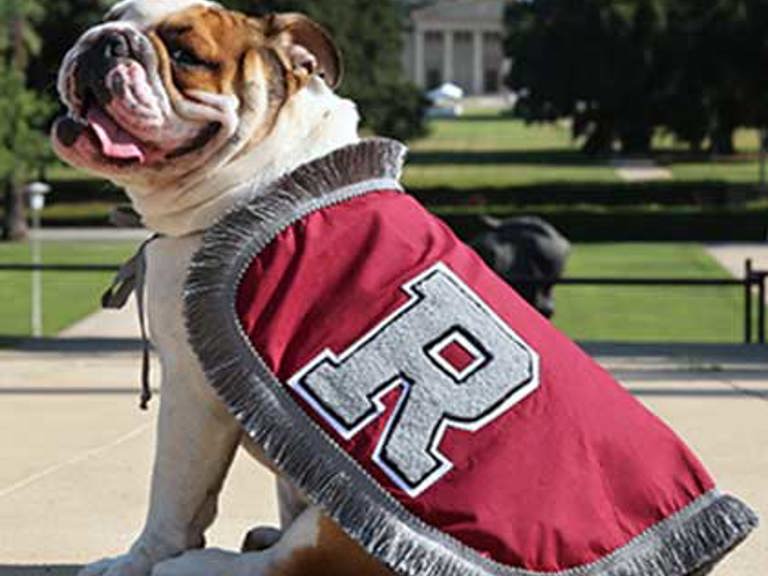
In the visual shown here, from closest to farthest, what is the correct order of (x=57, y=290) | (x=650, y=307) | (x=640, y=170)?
(x=650, y=307) < (x=57, y=290) < (x=640, y=170)

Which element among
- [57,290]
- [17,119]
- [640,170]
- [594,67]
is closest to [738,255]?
[17,119]

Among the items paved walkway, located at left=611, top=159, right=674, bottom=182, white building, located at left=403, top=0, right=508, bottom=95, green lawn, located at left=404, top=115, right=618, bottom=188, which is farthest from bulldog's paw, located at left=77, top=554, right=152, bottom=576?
white building, located at left=403, top=0, right=508, bottom=95

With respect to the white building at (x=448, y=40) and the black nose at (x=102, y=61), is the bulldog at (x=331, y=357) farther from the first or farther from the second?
the white building at (x=448, y=40)

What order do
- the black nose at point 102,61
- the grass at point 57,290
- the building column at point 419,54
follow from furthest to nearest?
1. the building column at point 419,54
2. the grass at point 57,290
3. the black nose at point 102,61

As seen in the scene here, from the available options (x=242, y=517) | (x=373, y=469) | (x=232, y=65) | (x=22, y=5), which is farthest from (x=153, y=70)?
(x=22, y=5)

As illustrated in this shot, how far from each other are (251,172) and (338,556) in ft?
3.15

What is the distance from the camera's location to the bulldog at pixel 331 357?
4723 mm

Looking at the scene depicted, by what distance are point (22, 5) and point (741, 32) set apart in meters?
20.9

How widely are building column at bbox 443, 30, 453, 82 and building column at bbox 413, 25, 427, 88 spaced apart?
2.58 m

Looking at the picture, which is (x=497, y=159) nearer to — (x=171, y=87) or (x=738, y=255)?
(x=738, y=255)

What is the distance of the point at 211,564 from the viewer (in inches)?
200

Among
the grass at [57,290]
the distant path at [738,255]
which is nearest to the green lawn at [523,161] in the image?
the distant path at [738,255]

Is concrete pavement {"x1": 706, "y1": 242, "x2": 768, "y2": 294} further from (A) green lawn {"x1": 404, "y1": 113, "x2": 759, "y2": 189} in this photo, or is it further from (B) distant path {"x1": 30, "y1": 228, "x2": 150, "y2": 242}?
(A) green lawn {"x1": 404, "y1": 113, "x2": 759, "y2": 189}

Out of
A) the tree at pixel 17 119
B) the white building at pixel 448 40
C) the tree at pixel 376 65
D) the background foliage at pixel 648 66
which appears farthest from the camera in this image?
the white building at pixel 448 40
